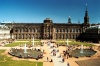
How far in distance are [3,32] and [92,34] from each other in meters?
53.1

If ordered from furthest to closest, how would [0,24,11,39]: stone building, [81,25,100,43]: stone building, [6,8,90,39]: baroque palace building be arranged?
[6,8,90,39]: baroque palace building < [0,24,11,39]: stone building < [81,25,100,43]: stone building

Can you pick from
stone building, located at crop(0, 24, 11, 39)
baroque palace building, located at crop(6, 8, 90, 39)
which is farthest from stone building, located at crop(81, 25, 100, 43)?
stone building, located at crop(0, 24, 11, 39)

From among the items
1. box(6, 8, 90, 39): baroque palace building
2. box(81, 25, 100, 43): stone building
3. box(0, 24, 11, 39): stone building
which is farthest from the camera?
box(6, 8, 90, 39): baroque palace building

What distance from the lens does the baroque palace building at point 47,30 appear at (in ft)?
435

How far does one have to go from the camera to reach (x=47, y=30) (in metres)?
133

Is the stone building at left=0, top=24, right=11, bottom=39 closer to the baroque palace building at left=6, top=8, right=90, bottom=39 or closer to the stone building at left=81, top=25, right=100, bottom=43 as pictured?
the baroque palace building at left=6, top=8, right=90, bottom=39

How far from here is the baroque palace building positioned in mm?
132500

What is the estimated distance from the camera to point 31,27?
5261 inches

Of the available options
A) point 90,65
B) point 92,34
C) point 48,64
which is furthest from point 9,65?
point 92,34

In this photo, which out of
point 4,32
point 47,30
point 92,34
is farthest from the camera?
point 47,30

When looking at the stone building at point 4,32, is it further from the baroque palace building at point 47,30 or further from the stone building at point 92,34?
the stone building at point 92,34

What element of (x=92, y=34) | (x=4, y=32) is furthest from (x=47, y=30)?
(x=92, y=34)

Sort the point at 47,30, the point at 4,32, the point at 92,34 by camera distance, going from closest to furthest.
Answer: the point at 92,34, the point at 4,32, the point at 47,30

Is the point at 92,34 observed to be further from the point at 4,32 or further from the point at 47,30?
the point at 4,32
